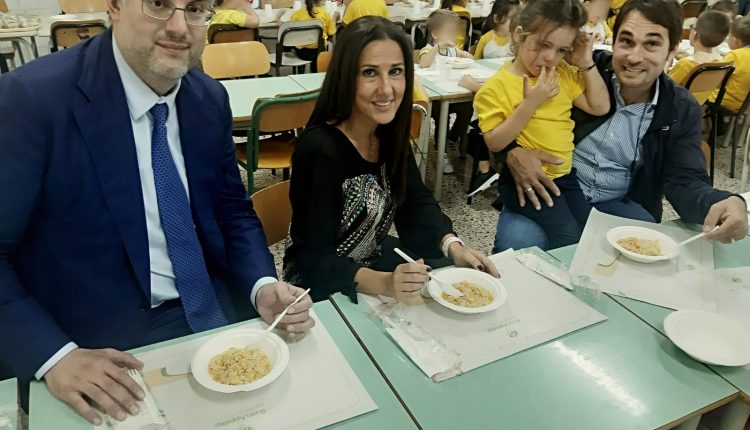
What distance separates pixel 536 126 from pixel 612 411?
1.28 m

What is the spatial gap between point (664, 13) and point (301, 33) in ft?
11.9

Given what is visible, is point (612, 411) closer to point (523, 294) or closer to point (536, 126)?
point (523, 294)

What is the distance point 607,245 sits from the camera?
1.52 metres

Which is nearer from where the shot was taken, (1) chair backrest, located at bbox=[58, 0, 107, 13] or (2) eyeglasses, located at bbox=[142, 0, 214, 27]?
(2) eyeglasses, located at bbox=[142, 0, 214, 27]

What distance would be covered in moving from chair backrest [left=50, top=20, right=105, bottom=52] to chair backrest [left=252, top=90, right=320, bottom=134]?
218cm

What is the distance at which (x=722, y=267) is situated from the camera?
1.45 metres

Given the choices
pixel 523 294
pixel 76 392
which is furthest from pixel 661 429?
pixel 76 392

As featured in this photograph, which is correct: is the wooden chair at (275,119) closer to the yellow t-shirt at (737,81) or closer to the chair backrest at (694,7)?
the yellow t-shirt at (737,81)

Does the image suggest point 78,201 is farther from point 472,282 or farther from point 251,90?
point 251,90

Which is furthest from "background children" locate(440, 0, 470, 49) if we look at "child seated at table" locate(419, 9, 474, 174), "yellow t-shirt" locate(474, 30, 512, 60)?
"child seated at table" locate(419, 9, 474, 174)

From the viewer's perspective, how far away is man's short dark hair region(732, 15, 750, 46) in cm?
395

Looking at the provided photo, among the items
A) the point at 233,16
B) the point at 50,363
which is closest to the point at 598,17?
the point at 233,16

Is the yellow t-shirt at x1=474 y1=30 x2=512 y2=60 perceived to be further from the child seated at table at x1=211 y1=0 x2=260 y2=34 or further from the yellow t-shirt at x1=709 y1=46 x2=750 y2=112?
the child seated at table at x1=211 y1=0 x2=260 y2=34

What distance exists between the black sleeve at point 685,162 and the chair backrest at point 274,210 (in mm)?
1263
